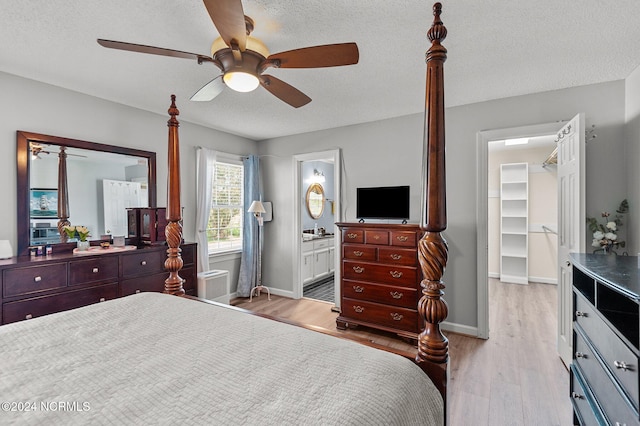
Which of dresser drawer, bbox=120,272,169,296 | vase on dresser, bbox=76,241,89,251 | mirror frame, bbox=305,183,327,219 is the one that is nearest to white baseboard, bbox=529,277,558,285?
mirror frame, bbox=305,183,327,219

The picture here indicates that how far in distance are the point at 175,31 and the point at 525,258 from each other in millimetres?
6052

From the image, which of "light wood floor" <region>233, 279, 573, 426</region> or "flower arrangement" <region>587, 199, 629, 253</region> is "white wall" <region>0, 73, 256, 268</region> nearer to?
"light wood floor" <region>233, 279, 573, 426</region>

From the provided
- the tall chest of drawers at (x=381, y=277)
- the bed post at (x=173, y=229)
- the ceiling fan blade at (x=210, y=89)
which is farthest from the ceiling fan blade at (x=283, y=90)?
the tall chest of drawers at (x=381, y=277)

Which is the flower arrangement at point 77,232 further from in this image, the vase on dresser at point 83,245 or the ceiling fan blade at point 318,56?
the ceiling fan blade at point 318,56

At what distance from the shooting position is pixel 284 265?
4.65 metres

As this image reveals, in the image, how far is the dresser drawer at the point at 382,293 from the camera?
300cm

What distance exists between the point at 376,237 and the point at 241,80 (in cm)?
207

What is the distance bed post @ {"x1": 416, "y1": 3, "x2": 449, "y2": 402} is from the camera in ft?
3.86

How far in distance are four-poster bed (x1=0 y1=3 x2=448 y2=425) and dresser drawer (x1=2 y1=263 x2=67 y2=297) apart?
1.13 m

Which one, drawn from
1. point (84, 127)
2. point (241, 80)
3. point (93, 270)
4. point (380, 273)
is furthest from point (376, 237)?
point (84, 127)

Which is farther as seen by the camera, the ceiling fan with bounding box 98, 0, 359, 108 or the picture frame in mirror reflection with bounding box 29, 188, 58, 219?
the picture frame in mirror reflection with bounding box 29, 188, 58, 219

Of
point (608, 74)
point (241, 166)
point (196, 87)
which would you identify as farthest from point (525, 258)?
point (196, 87)

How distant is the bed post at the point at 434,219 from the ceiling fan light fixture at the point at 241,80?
40.3 inches

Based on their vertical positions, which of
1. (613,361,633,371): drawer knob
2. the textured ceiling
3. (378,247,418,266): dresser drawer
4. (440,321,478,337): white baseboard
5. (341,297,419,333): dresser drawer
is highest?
the textured ceiling
